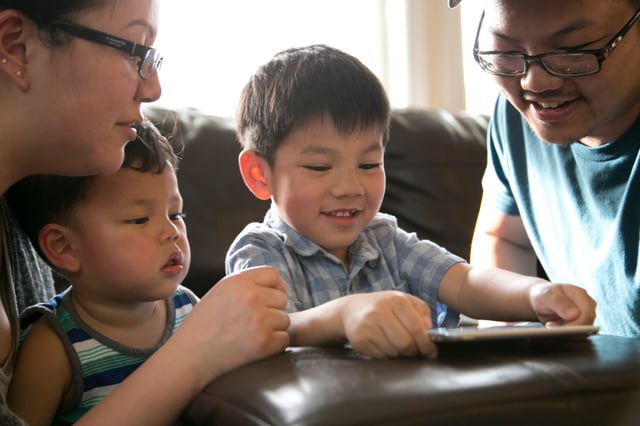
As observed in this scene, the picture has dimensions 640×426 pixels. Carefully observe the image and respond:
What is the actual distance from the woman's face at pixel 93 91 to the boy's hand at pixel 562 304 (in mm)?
666

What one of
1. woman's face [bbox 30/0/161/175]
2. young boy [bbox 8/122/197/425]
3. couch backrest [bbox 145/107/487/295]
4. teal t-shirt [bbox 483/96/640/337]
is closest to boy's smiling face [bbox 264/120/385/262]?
young boy [bbox 8/122/197/425]

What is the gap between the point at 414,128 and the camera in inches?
89.2

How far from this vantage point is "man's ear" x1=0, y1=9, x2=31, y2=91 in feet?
3.53

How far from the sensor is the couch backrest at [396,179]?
193cm

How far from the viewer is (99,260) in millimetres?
1275

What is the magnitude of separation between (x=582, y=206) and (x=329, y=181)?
0.54 metres

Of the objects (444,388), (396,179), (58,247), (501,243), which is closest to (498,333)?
(444,388)

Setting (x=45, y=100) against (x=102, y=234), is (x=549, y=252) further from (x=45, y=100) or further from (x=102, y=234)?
(x=45, y=100)

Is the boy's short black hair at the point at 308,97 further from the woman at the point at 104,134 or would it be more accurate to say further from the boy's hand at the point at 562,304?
the boy's hand at the point at 562,304

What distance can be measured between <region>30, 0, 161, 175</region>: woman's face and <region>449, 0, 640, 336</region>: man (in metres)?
0.61

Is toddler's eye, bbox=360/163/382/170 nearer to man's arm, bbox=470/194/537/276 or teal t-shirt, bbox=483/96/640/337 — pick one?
teal t-shirt, bbox=483/96/640/337

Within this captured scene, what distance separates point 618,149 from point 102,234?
92 centimetres

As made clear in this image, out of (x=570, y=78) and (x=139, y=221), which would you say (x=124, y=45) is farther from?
(x=570, y=78)

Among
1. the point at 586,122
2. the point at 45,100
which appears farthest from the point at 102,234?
the point at 586,122
